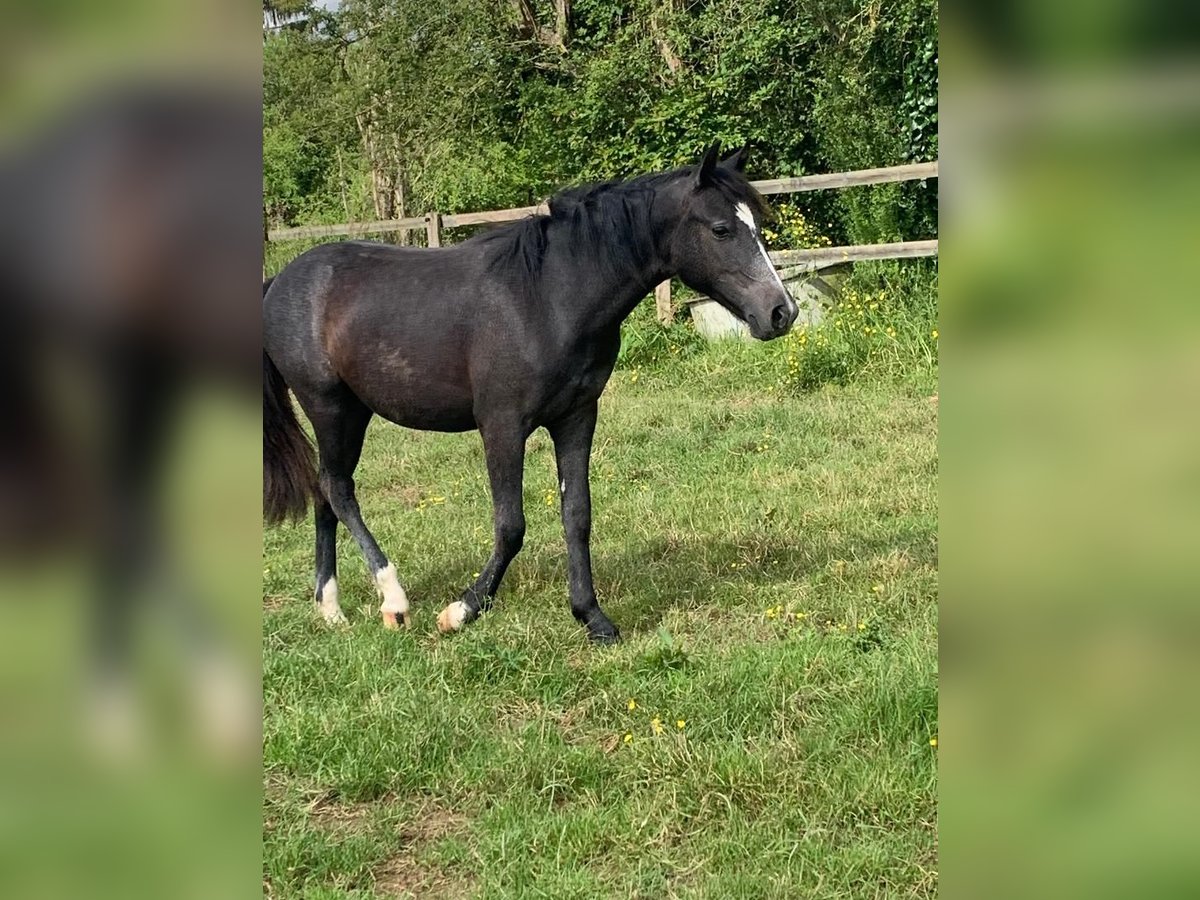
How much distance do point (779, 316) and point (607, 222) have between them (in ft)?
2.65

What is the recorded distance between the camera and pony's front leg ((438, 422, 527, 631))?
4121 mm

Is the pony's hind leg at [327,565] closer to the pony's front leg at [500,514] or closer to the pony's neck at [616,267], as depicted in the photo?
the pony's front leg at [500,514]

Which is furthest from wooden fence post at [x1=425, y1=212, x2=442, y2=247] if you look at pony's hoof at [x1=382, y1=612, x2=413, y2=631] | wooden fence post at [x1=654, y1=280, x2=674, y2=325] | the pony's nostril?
the pony's nostril

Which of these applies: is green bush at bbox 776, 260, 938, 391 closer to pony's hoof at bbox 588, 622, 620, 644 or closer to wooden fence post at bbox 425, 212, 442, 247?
wooden fence post at bbox 425, 212, 442, 247

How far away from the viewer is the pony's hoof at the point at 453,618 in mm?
4094

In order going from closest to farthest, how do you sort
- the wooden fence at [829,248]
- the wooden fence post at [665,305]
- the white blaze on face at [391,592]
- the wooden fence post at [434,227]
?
the white blaze on face at [391,592], the wooden fence at [829,248], the wooden fence post at [665,305], the wooden fence post at [434,227]

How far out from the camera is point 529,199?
50.2 feet

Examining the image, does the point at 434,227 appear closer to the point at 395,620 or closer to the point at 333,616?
the point at 333,616

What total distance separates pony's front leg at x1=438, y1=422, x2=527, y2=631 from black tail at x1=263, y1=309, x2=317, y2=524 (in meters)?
0.84

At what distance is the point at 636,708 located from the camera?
10.8ft

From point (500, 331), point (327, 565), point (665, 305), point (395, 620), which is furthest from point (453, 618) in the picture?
point (665, 305)

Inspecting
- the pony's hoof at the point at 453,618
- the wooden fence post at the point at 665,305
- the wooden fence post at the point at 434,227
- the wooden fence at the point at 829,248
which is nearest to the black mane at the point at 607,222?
the pony's hoof at the point at 453,618
